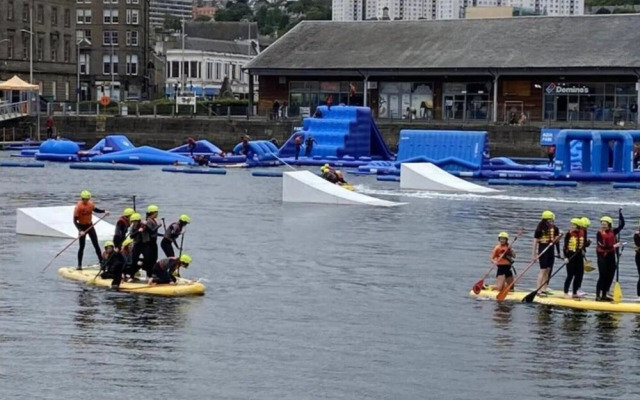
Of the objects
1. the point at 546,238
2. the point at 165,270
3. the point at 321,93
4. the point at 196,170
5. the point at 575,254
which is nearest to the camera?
the point at 575,254

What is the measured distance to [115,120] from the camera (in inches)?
3698

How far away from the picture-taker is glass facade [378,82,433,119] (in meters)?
90.4

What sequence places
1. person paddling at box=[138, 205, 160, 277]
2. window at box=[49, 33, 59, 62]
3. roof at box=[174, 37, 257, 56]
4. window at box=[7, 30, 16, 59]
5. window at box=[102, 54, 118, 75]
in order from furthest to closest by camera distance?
roof at box=[174, 37, 257, 56] → window at box=[102, 54, 118, 75] → window at box=[49, 33, 59, 62] → window at box=[7, 30, 16, 59] → person paddling at box=[138, 205, 160, 277]

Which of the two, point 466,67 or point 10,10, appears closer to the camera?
point 466,67

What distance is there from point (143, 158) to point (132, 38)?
6784 centimetres

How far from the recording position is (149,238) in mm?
26891

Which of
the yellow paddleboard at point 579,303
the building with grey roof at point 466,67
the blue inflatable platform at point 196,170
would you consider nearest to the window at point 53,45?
the building with grey roof at point 466,67

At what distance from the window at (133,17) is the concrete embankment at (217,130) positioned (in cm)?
4352

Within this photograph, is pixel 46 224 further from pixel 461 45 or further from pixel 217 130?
pixel 461 45

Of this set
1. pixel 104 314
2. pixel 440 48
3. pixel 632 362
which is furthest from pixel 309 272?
pixel 440 48

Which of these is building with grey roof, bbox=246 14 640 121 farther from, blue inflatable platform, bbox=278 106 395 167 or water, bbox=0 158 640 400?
water, bbox=0 158 640 400

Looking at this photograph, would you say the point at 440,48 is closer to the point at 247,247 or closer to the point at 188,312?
the point at 247,247

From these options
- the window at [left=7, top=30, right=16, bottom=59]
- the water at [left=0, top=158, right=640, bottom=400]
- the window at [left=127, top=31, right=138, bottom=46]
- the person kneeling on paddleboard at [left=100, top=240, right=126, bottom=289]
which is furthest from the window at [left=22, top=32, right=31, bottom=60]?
the person kneeling on paddleboard at [left=100, top=240, right=126, bottom=289]

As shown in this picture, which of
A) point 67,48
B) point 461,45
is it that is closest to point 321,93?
point 461,45
